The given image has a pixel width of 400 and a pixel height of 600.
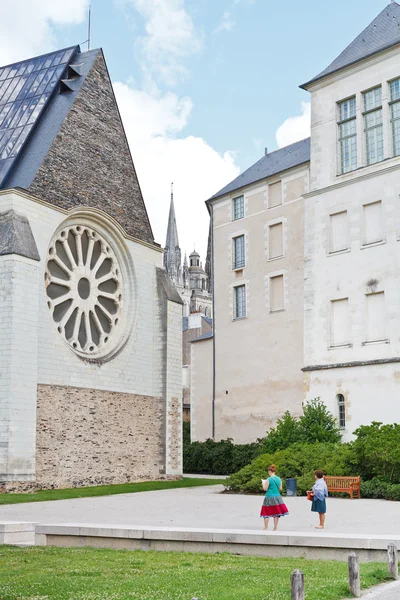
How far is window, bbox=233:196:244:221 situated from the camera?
128ft

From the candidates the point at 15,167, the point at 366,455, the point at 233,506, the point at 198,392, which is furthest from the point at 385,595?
the point at 198,392

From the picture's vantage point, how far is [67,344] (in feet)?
87.6

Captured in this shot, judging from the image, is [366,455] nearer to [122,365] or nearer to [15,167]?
[122,365]

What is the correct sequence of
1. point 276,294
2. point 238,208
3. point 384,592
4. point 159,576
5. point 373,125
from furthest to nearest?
point 238,208, point 276,294, point 373,125, point 159,576, point 384,592

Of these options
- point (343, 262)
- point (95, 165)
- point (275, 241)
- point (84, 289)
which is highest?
point (95, 165)

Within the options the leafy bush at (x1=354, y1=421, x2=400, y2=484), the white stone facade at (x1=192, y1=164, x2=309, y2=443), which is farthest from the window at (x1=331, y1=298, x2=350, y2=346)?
the white stone facade at (x1=192, y1=164, x2=309, y2=443)

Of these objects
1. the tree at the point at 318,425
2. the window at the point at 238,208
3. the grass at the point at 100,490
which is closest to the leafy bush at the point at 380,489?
the tree at the point at 318,425

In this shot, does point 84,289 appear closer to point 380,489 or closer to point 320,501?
point 380,489

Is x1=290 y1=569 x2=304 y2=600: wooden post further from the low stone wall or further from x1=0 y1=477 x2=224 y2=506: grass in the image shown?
x1=0 y1=477 x2=224 y2=506: grass

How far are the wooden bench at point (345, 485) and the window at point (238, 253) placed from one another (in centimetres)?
1792

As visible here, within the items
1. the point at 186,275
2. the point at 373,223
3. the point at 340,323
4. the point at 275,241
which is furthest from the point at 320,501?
the point at 186,275

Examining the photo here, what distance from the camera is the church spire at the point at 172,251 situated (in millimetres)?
136250

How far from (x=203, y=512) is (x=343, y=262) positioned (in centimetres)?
1268

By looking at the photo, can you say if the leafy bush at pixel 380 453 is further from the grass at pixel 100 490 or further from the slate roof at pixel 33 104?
the slate roof at pixel 33 104
